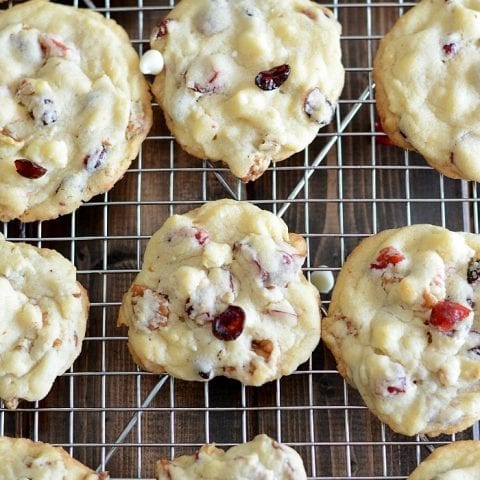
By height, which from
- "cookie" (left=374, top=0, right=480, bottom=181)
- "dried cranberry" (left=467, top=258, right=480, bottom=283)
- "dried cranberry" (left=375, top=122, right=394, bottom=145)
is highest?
"cookie" (left=374, top=0, right=480, bottom=181)

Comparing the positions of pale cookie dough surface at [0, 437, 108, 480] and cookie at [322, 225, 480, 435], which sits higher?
cookie at [322, 225, 480, 435]

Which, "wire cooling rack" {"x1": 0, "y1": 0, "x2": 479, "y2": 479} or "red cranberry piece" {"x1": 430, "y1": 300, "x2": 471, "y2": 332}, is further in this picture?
"wire cooling rack" {"x1": 0, "y1": 0, "x2": 479, "y2": 479}

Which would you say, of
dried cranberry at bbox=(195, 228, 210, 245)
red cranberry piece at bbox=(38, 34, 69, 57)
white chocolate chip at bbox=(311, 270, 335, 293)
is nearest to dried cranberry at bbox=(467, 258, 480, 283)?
white chocolate chip at bbox=(311, 270, 335, 293)

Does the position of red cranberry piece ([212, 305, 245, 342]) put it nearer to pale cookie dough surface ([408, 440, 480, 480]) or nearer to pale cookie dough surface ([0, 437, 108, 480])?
pale cookie dough surface ([0, 437, 108, 480])

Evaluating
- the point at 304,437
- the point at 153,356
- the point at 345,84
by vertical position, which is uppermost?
the point at 345,84

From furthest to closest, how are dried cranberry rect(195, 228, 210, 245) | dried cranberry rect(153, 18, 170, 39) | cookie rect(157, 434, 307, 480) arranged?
dried cranberry rect(153, 18, 170, 39) < dried cranberry rect(195, 228, 210, 245) < cookie rect(157, 434, 307, 480)

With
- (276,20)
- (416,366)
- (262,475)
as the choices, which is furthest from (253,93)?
(262,475)

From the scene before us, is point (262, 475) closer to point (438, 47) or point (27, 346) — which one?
point (27, 346)
